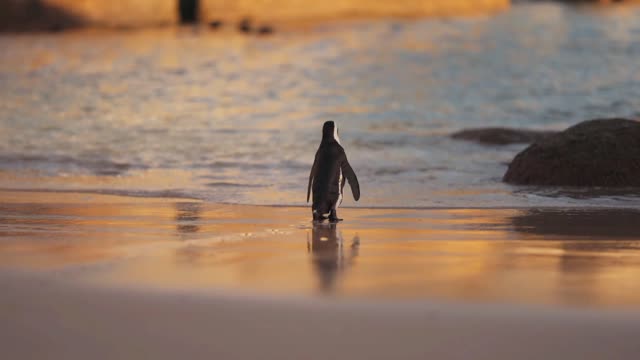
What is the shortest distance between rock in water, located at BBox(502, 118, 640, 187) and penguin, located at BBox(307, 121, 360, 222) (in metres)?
3.44

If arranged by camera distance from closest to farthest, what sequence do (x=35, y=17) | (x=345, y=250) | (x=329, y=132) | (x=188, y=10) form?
1. (x=345, y=250)
2. (x=329, y=132)
3. (x=188, y=10)
4. (x=35, y=17)

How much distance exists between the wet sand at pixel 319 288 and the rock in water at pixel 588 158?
3143mm

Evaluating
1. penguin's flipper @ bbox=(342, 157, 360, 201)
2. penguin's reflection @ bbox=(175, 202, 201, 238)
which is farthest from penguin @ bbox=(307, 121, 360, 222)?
penguin's reflection @ bbox=(175, 202, 201, 238)

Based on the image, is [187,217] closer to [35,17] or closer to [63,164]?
[63,164]

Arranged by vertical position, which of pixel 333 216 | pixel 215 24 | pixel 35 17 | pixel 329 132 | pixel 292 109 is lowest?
pixel 333 216

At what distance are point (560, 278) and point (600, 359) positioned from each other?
67.5 inches

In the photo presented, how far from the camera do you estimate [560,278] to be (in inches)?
275

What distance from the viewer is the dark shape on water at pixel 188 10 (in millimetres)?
75375

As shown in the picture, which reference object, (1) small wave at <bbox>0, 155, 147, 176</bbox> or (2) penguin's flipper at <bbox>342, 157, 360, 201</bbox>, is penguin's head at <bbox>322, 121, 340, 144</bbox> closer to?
(2) penguin's flipper at <bbox>342, 157, 360, 201</bbox>

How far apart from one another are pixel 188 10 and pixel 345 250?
68201 millimetres

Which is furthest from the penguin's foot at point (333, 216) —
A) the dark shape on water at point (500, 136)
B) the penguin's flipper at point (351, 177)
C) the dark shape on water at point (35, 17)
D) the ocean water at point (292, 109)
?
the dark shape on water at point (35, 17)

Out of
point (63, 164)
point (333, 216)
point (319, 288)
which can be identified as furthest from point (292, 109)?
point (319, 288)

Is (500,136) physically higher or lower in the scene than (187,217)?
higher

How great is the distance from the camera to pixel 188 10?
75375 millimetres
